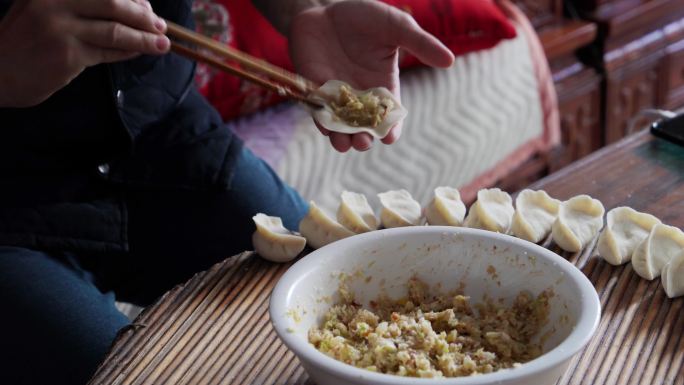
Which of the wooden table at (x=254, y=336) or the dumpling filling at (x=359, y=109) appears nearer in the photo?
the wooden table at (x=254, y=336)

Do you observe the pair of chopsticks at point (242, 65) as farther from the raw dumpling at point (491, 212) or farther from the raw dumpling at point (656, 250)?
the raw dumpling at point (656, 250)

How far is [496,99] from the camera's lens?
240cm

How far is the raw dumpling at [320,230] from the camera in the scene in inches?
42.9

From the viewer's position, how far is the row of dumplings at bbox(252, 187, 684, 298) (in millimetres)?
1021

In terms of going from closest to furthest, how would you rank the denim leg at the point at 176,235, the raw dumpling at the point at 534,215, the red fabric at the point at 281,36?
the raw dumpling at the point at 534,215 < the denim leg at the point at 176,235 < the red fabric at the point at 281,36

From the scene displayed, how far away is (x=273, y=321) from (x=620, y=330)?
1.20 ft

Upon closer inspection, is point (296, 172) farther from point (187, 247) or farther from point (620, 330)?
point (620, 330)

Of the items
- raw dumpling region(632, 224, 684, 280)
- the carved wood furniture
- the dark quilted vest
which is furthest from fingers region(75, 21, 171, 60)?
the carved wood furniture

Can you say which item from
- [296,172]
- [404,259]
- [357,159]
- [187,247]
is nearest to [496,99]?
[357,159]

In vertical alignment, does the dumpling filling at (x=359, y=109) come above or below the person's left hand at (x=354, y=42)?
below

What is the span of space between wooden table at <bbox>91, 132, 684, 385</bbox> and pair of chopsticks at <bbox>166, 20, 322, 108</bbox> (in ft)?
0.80

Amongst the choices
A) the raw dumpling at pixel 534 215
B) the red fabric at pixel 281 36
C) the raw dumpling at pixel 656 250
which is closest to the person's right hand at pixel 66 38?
the raw dumpling at pixel 534 215

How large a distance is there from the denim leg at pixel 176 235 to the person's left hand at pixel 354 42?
0.23m

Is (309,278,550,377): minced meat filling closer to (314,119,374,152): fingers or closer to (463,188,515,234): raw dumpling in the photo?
(463,188,515,234): raw dumpling
